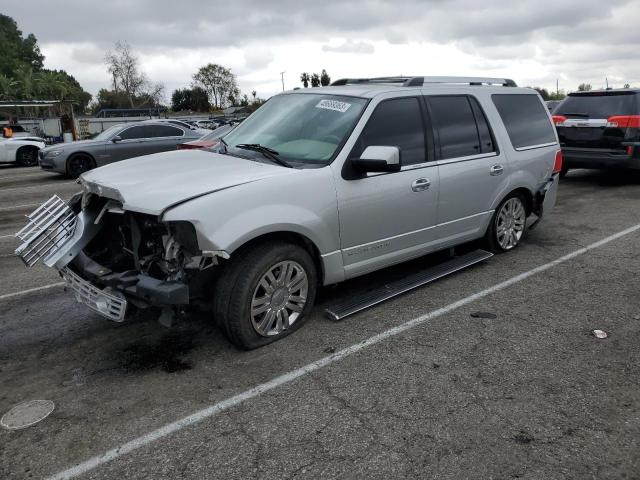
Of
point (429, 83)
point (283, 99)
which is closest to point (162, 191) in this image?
point (283, 99)

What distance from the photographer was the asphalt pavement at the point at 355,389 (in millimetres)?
2643

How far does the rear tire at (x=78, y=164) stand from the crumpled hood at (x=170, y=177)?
33.3 ft

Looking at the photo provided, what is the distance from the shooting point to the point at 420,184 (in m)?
4.55

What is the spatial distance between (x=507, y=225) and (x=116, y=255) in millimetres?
4053

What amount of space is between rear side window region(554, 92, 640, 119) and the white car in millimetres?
17076

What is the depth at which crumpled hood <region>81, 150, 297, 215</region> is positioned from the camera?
3425 millimetres

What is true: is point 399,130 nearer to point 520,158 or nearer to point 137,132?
point 520,158

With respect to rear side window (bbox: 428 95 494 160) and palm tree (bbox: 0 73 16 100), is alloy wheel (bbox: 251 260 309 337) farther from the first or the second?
palm tree (bbox: 0 73 16 100)

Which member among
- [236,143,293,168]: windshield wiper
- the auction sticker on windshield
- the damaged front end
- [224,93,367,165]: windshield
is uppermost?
the auction sticker on windshield

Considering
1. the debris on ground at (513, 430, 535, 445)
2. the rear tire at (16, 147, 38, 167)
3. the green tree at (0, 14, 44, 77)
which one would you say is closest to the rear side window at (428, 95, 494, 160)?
the debris on ground at (513, 430, 535, 445)

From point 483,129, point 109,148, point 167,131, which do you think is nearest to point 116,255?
point 483,129

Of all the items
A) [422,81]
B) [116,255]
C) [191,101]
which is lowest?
[116,255]

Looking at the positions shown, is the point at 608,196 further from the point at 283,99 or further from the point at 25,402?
the point at 25,402

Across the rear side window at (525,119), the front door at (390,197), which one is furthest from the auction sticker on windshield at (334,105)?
the rear side window at (525,119)
